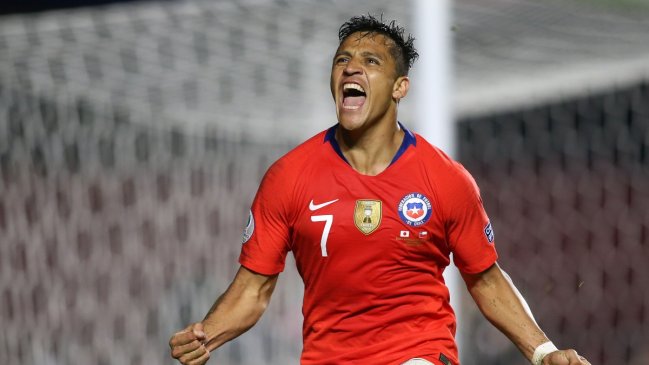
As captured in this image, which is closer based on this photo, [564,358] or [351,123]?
[564,358]

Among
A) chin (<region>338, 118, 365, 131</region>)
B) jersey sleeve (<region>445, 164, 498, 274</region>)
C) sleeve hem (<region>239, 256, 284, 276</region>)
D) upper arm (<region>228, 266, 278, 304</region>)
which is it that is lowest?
upper arm (<region>228, 266, 278, 304</region>)

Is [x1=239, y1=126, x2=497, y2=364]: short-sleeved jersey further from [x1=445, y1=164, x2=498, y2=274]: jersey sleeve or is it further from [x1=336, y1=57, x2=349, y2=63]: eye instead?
[x1=336, y1=57, x2=349, y2=63]: eye

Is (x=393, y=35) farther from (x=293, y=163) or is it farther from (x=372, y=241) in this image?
(x=372, y=241)

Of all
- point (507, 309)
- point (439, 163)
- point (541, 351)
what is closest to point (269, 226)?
point (439, 163)

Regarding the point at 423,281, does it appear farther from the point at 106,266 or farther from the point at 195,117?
the point at 195,117

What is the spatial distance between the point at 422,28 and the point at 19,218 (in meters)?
3.07

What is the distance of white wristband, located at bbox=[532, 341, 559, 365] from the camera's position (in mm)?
4020

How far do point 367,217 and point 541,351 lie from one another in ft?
2.61

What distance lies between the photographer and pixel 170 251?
8703mm

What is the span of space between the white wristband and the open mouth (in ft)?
3.62

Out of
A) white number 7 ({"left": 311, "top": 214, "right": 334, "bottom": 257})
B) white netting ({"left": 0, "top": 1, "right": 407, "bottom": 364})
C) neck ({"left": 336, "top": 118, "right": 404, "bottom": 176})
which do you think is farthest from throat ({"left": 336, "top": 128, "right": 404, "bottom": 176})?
white netting ({"left": 0, "top": 1, "right": 407, "bottom": 364})

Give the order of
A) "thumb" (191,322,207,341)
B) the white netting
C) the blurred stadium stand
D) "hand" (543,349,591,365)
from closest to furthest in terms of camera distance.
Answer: "hand" (543,349,591,365)
"thumb" (191,322,207,341)
the white netting
the blurred stadium stand

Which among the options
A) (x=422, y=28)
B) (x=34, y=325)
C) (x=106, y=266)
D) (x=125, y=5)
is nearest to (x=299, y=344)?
(x=106, y=266)

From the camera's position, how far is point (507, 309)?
418 centimetres
